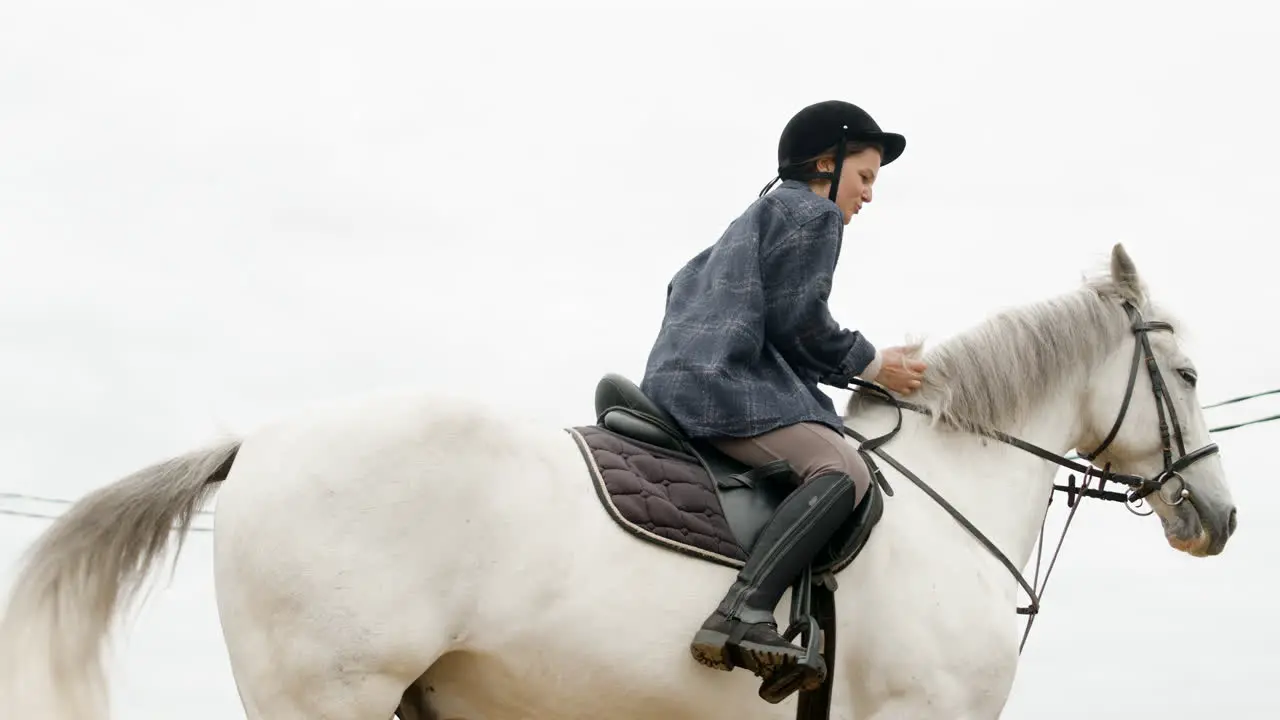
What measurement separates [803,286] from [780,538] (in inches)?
41.8

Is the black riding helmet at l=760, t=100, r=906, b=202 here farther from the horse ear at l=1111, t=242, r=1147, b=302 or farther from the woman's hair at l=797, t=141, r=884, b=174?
the horse ear at l=1111, t=242, r=1147, b=302

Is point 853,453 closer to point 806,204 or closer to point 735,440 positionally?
point 735,440

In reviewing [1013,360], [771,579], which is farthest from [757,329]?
[1013,360]

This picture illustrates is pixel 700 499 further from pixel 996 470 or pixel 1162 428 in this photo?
pixel 1162 428

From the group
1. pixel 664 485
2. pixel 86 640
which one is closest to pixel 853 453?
pixel 664 485

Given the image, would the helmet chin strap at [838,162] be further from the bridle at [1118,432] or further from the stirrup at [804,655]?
the stirrup at [804,655]

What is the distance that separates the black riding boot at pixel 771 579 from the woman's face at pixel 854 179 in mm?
1338

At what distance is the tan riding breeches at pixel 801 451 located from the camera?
5270mm

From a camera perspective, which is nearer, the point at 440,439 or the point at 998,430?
the point at 440,439

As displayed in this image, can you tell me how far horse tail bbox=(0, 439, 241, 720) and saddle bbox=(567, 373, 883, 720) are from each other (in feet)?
4.58

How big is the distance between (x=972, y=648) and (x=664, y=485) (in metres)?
1.40

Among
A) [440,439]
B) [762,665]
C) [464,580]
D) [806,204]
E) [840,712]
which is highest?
[806,204]

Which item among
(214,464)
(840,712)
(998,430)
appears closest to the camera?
(214,464)

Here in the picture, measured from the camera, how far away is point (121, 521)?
4809 millimetres
